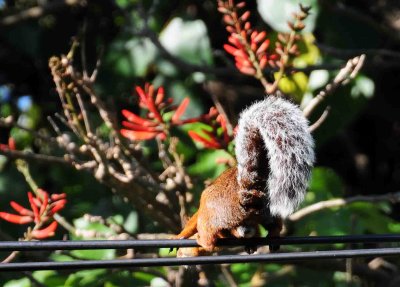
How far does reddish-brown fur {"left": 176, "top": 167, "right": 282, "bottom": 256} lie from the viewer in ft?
7.80

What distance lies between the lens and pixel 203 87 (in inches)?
147

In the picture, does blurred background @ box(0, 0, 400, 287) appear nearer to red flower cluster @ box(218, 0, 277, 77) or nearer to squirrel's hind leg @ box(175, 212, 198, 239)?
A: red flower cluster @ box(218, 0, 277, 77)

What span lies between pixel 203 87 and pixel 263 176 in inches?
57.0

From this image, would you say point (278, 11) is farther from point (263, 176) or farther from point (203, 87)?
point (263, 176)

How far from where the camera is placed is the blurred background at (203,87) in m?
3.39

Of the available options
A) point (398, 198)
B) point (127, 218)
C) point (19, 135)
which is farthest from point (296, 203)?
point (19, 135)

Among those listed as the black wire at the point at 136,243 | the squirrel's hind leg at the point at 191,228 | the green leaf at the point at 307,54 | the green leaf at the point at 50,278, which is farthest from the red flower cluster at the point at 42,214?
the green leaf at the point at 307,54

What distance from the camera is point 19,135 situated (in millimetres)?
4137

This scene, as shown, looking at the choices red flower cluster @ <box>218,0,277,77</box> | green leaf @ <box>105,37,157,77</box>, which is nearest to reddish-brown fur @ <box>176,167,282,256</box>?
red flower cluster @ <box>218,0,277,77</box>

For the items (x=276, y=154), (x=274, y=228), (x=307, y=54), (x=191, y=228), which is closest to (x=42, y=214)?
(x=191, y=228)

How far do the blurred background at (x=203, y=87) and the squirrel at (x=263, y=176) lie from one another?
30.7 inches

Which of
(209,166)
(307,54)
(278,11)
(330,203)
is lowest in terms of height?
(330,203)

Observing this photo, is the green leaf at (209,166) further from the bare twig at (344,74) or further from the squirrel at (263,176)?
the squirrel at (263,176)

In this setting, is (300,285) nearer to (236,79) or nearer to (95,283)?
(95,283)
